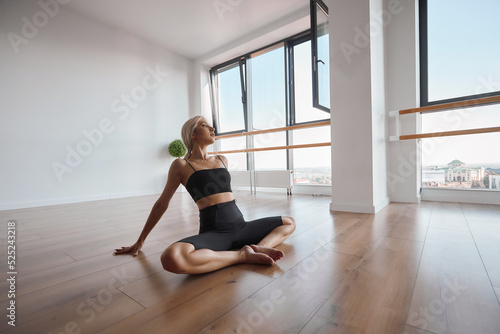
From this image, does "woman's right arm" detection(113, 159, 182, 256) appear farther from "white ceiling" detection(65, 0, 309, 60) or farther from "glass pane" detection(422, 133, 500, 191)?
"white ceiling" detection(65, 0, 309, 60)

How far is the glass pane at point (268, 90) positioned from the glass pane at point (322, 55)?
1755 millimetres

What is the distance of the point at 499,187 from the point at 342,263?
91.9 inches

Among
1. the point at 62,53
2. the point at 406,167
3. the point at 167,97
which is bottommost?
the point at 406,167

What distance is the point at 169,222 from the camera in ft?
6.54

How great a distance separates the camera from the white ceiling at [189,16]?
349 centimetres

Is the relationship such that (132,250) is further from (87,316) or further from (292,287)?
(292,287)

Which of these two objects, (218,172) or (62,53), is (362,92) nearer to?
(218,172)

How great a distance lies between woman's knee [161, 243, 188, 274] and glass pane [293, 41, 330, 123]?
3.40m

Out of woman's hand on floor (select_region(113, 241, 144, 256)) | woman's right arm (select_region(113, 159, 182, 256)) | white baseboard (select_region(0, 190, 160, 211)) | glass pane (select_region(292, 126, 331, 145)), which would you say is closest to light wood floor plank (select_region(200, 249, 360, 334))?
woman's right arm (select_region(113, 159, 182, 256))

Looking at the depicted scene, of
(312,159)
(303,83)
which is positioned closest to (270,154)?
(312,159)

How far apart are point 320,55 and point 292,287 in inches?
87.7

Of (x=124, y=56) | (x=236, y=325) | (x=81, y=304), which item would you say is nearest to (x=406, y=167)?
(x=236, y=325)

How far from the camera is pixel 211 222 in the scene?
1.15 meters

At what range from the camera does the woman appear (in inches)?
38.3
